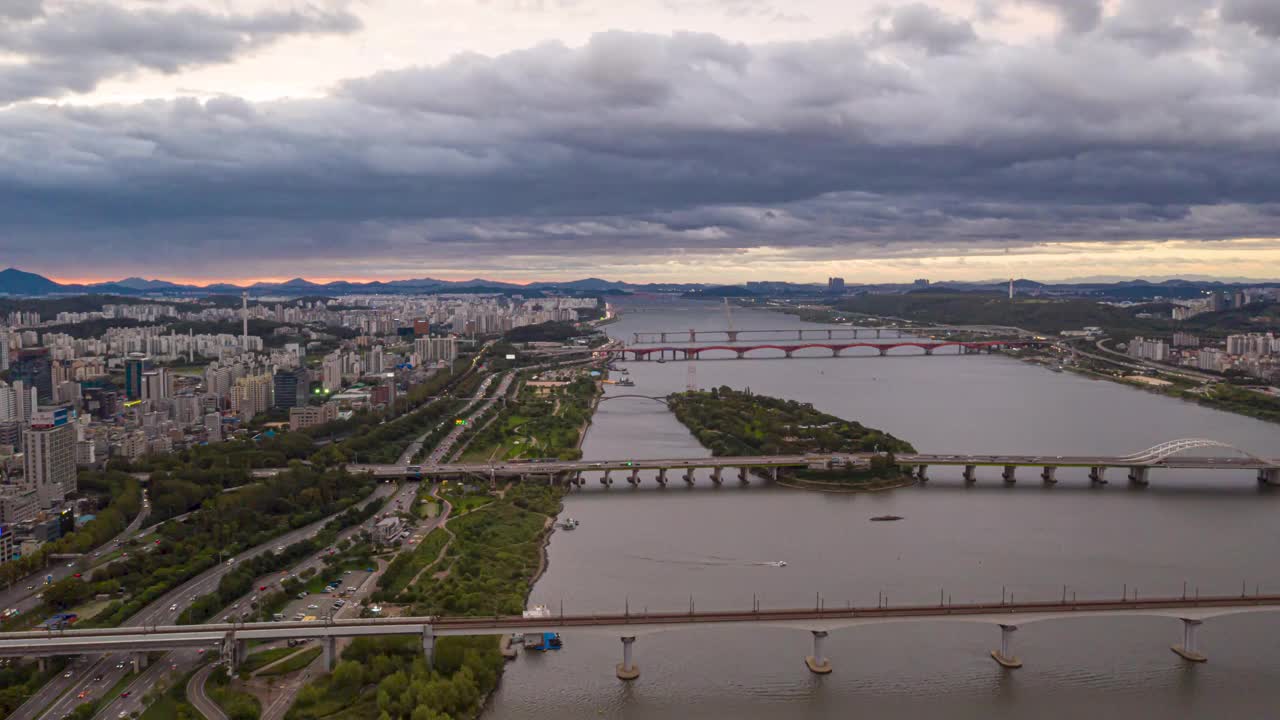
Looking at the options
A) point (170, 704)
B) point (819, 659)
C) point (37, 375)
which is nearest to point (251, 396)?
point (37, 375)

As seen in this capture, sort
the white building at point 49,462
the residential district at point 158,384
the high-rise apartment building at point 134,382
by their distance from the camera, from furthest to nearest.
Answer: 1. the high-rise apartment building at point 134,382
2. the residential district at point 158,384
3. the white building at point 49,462

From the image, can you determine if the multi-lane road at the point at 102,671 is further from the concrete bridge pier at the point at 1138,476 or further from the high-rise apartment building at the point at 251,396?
the concrete bridge pier at the point at 1138,476

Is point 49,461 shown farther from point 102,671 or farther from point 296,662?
point 296,662

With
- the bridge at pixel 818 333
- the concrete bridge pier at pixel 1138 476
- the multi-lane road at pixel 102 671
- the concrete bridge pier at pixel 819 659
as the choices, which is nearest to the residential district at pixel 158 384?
the multi-lane road at pixel 102 671

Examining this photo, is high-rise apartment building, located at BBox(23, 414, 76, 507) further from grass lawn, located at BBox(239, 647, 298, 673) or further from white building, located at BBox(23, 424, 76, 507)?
grass lawn, located at BBox(239, 647, 298, 673)

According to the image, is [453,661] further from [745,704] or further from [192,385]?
[192,385]

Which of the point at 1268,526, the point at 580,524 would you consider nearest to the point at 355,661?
the point at 580,524

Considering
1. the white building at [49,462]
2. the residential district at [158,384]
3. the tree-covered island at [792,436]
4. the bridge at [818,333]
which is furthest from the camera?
the bridge at [818,333]
